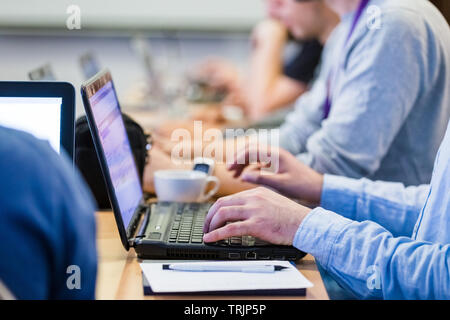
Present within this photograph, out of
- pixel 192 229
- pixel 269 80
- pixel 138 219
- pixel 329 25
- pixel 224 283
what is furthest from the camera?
pixel 269 80

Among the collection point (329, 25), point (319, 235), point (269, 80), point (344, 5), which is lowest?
point (269, 80)

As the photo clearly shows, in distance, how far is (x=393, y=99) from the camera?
137cm

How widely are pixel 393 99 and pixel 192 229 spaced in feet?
1.81

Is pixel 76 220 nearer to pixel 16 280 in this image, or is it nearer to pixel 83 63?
pixel 16 280

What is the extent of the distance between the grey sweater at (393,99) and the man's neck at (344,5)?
0.51ft

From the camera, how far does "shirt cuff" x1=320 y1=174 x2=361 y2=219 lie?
127 centimetres
